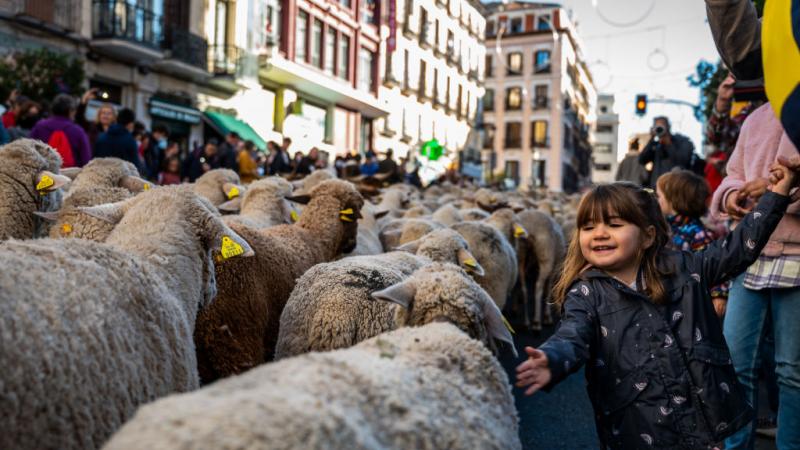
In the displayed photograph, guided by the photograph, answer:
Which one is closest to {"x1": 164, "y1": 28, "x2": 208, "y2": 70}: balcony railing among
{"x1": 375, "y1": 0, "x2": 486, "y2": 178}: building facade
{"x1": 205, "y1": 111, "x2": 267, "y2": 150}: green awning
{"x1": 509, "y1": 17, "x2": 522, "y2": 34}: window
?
{"x1": 205, "y1": 111, "x2": 267, "y2": 150}: green awning

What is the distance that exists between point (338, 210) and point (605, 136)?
109 metres

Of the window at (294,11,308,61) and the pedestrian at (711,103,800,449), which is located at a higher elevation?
the window at (294,11,308,61)

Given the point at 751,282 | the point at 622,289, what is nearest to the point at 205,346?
the point at 622,289

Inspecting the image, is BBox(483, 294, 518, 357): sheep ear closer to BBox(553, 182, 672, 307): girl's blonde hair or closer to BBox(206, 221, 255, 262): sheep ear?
BBox(553, 182, 672, 307): girl's blonde hair

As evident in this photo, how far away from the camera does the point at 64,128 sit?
6.25 meters

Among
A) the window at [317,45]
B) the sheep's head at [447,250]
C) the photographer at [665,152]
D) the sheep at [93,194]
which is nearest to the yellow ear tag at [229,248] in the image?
the sheep at [93,194]

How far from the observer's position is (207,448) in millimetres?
1126

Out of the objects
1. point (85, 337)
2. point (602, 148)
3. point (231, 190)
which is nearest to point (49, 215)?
point (85, 337)

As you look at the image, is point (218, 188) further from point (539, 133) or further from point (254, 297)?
point (539, 133)

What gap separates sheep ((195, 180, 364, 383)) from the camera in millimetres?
3730

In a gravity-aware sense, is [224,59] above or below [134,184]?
above

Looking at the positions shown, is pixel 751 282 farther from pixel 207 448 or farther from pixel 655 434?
→ pixel 207 448

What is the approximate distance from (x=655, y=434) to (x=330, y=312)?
57.4 inches

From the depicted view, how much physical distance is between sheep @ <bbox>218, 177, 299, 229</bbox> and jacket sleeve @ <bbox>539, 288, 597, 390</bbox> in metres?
3.28
